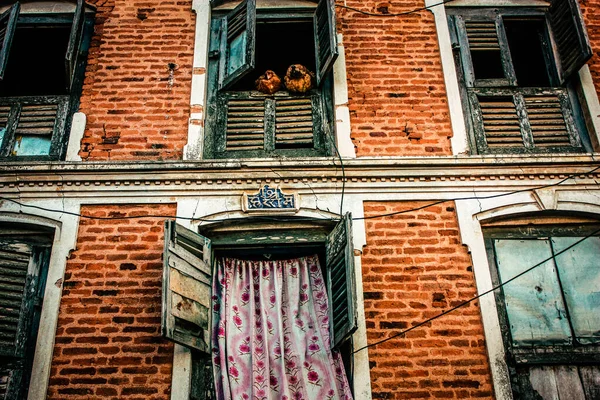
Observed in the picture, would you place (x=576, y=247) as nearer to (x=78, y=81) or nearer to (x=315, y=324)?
(x=315, y=324)

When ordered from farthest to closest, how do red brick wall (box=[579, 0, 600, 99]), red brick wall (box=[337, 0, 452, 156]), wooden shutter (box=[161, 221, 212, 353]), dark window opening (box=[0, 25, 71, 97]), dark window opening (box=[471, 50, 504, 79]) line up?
dark window opening (box=[0, 25, 71, 97])
dark window opening (box=[471, 50, 504, 79])
red brick wall (box=[579, 0, 600, 99])
red brick wall (box=[337, 0, 452, 156])
wooden shutter (box=[161, 221, 212, 353])

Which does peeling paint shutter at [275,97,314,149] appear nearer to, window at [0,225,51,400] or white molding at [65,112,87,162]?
white molding at [65,112,87,162]

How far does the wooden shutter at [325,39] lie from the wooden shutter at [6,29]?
345cm

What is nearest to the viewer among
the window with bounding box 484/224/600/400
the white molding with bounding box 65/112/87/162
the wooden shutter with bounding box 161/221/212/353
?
the wooden shutter with bounding box 161/221/212/353

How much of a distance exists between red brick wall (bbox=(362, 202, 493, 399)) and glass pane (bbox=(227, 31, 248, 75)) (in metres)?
2.22

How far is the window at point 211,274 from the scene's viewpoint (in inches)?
182

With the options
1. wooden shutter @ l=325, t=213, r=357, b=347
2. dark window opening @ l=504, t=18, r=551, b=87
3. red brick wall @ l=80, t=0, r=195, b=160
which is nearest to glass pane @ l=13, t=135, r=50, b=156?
red brick wall @ l=80, t=0, r=195, b=160

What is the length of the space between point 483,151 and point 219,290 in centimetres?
320

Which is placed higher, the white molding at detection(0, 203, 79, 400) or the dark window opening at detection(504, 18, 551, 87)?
the dark window opening at detection(504, 18, 551, 87)

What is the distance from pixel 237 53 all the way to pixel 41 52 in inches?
120

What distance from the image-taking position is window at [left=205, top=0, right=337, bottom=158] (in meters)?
6.12

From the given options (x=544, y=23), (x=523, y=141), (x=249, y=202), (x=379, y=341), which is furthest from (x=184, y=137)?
(x=544, y=23)

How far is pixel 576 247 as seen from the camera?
18.2 feet

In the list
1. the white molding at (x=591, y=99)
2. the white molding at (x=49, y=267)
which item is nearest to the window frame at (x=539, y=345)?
the white molding at (x=591, y=99)
